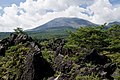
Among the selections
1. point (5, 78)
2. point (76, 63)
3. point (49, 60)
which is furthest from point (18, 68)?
point (76, 63)

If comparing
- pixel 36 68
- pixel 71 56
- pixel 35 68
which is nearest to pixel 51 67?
pixel 36 68

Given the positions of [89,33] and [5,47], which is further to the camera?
[89,33]

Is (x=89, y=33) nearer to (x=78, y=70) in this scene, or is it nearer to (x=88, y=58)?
(x=88, y=58)

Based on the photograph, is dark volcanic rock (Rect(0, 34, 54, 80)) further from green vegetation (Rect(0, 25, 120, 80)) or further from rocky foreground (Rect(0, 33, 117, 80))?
green vegetation (Rect(0, 25, 120, 80))

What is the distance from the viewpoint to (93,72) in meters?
30.2

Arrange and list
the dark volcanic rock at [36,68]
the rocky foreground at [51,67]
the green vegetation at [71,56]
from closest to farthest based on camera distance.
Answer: the rocky foreground at [51,67] < the green vegetation at [71,56] < the dark volcanic rock at [36,68]

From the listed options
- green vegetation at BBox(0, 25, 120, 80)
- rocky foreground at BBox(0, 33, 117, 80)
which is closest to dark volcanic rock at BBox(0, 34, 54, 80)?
rocky foreground at BBox(0, 33, 117, 80)

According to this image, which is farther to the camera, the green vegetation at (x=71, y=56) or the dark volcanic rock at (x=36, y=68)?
the dark volcanic rock at (x=36, y=68)

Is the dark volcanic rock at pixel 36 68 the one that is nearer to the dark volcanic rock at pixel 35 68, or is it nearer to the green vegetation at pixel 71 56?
the dark volcanic rock at pixel 35 68

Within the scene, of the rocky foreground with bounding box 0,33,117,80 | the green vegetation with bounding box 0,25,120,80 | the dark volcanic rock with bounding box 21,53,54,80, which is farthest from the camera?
the dark volcanic rock with bounding box 21,53,54,80

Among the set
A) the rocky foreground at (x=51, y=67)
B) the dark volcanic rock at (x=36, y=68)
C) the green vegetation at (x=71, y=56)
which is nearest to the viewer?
the rocky foreground at (x=51, y=67)

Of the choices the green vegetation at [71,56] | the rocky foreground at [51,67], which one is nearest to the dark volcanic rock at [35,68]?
the rocky foreground at [51,67]

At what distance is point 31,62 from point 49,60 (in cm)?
435

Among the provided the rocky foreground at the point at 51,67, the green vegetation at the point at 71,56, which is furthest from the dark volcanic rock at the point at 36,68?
the green vegetation at the point at 71,56
